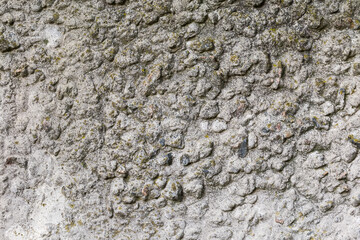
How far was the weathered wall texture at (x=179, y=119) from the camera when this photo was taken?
Result: 1973 mm

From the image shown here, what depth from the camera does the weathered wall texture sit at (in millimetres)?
1973

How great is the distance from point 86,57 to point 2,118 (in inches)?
25.1

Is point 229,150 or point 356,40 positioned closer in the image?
point 356,40

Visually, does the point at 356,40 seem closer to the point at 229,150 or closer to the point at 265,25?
the point at 265,25

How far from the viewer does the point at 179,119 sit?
6.75ft

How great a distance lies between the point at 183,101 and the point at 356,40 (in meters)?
0.98

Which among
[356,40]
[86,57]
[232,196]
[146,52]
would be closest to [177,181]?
[232,196]

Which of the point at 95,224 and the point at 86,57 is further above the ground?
the point at 86,57

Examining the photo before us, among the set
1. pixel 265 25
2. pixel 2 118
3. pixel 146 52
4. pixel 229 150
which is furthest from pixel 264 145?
pixel 2 118

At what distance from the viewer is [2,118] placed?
2.16 meters

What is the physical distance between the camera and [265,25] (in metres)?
1.98

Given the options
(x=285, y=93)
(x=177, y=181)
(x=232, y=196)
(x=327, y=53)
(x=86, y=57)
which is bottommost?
(x=232, y=196)

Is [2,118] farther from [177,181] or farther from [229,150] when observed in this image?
[229,150]

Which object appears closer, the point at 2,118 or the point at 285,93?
the point at 285,93
